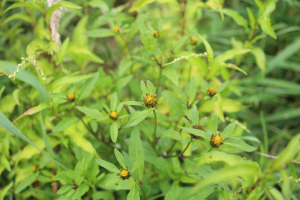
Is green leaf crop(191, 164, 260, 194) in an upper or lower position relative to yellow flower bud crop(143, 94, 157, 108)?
lower

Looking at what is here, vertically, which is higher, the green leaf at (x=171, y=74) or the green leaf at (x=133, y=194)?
the green leaf at (x=171, y=74)

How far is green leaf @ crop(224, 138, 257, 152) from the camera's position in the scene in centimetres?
100

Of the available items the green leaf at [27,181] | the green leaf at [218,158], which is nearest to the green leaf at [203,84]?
the green leaf at [218,158]

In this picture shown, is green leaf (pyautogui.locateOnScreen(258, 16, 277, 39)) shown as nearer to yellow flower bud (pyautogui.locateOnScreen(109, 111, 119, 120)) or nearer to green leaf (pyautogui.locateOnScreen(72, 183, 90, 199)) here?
yellow flower bud (pyautogui.locateOnScreen(109, 111, 119, 120))

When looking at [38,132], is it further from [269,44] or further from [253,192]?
[269,44]

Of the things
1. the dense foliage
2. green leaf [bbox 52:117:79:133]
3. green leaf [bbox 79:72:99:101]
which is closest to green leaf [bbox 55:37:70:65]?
the dense foliage

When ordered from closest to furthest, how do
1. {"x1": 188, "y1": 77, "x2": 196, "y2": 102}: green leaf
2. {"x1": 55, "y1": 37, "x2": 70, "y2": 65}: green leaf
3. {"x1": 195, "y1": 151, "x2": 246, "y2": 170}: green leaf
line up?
{"x1": 195, "y1": 151, "x2": 246, "y2": 170}: green leaf < {"x1": 188, "y1": 77, "x2": 196, "y2": 102}: green leaf < {"x1": 55, "y1": 37, "x2": 70, "y2": 65}: green leaf

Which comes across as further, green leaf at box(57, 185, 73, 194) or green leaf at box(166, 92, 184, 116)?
green leaf at box(166, 92, 184, 116)

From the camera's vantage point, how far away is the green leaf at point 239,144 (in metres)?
1.00

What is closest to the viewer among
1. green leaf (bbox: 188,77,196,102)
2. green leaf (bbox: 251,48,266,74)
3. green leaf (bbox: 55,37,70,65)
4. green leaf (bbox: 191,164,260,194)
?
green leaf (bbox: 191,164,260,194)

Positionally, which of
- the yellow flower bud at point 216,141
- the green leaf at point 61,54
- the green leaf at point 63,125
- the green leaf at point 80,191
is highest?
the green leaf at point 61,54

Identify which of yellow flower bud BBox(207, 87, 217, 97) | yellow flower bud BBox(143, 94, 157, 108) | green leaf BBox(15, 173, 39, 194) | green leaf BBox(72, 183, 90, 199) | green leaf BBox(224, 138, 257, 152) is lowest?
green leaf BBox(15, 173, 39, 194)

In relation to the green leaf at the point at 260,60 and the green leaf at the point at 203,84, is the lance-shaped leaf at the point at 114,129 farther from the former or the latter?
the green leaf at the point at 260,60

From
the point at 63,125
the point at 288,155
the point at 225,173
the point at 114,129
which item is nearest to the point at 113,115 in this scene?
the point at 114,129
